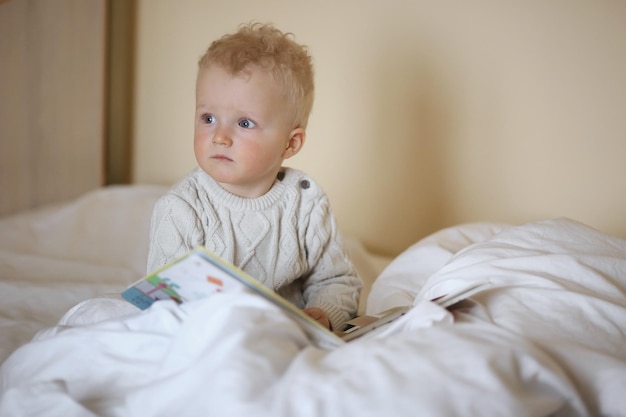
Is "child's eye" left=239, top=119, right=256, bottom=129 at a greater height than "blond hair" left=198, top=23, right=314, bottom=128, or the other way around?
"blond hair" left=198, top=23, right=314, bottom=128

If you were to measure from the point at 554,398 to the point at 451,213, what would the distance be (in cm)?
133

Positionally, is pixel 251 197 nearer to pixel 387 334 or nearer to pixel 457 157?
pixel 387 334

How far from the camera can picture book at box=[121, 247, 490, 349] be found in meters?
0.80

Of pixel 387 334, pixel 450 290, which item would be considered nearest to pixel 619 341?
pixel 450 290

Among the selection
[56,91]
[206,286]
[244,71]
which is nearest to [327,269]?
[244,71]

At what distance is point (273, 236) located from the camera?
130 cm

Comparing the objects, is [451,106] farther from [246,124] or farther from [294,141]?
[246,124]

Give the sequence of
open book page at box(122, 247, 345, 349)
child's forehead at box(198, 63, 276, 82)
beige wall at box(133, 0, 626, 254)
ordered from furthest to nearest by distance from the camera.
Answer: beige wall at box(133, 0, 626, 254) → child's forehead at box(198, 63, 276, 82) → open book page at box(122, 247, 345, 349)

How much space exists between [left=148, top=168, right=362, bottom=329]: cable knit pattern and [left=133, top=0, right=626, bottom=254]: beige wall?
0.77 m

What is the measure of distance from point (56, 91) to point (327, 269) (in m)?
1.40

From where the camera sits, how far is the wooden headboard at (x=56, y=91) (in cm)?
221

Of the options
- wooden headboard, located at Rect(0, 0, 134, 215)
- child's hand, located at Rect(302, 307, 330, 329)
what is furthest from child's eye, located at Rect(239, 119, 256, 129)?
wooden headboard, located at Rect(0, 0, 134, 215)

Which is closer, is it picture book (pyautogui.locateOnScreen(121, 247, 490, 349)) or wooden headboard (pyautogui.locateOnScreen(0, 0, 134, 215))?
picture book (pyautogui.locateOnScreen(121, 247, 490, 349))

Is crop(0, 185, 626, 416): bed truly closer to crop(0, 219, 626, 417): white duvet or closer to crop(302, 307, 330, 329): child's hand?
crop(0, 219, 626, 417): white duvet
